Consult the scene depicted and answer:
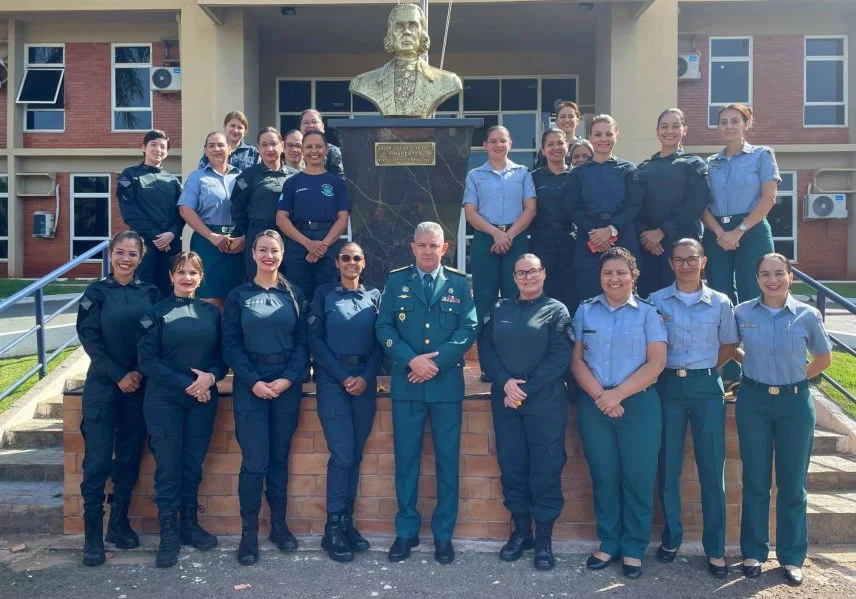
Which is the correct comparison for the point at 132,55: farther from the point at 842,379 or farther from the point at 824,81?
the point at 842,379

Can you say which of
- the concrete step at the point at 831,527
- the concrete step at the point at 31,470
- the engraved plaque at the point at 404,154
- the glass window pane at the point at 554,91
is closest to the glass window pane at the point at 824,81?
the glass window pane at the point at 554,91

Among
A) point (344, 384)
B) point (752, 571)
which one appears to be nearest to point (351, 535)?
point (344, 384)

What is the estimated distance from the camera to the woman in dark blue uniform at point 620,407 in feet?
13.0

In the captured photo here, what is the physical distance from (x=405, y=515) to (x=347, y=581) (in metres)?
0.48

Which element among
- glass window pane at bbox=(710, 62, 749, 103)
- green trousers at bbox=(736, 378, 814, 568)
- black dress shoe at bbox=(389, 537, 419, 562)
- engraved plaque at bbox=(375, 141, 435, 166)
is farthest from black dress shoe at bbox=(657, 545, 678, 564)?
glass window pane at bbox=(710, 62, 749, 103)

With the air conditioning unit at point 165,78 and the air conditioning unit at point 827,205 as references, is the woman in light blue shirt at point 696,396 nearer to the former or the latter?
the air conditioning unit at point 827,205

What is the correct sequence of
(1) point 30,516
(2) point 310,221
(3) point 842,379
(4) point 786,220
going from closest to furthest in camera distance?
(1) point 30,516 < (2) point 310,221 < (3) point 842,379 < (4) point 786,220

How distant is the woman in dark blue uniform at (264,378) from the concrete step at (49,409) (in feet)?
8.40

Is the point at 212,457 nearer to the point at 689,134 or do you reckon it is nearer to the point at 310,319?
the point at 310,319

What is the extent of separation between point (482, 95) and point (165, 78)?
6.87m

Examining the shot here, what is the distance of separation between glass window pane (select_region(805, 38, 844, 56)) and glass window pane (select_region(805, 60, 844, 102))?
6.8 inches

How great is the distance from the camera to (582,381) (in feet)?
13.4

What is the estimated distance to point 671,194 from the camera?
485 cm

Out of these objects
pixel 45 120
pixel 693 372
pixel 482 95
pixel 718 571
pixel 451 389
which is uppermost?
pixel 482 95
